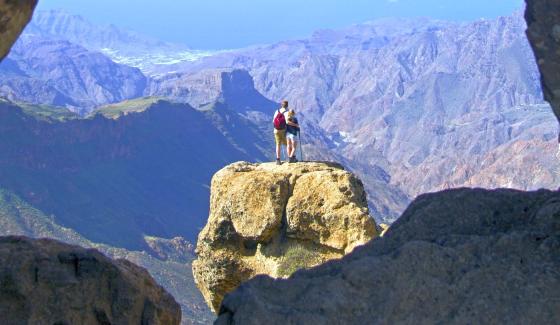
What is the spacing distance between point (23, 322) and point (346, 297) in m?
4.89

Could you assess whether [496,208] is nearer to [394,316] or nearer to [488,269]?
[488,269]

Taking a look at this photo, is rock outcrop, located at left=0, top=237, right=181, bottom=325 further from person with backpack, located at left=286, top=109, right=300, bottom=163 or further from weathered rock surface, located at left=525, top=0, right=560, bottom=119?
person with backpack, located at left=286, top=109, right=300, bottom=163

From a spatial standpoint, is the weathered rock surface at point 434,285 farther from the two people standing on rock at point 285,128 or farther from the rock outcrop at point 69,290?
the two people standing on rock at point 285,128

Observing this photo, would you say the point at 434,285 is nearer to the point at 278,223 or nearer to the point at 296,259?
the point at 296,259

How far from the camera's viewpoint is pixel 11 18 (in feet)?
42.5

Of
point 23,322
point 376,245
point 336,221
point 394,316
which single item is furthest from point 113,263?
point 336,221

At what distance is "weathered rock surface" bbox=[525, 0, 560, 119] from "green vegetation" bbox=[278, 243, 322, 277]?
39.5 ft

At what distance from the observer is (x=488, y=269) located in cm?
1080

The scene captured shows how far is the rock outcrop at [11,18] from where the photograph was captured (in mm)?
12719

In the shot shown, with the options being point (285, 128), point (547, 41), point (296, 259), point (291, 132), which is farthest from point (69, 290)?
point (285, 128)

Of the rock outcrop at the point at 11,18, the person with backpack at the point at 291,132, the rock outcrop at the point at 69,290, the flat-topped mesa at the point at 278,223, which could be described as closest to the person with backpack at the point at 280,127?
the person with backpack at the point at 291,132

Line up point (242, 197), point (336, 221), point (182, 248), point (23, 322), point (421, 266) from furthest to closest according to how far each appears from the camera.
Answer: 1. point (182, 248)
2. point (242, 197)
3. point (336, 221)
4. point (23, 322)
5. point (421, 266)

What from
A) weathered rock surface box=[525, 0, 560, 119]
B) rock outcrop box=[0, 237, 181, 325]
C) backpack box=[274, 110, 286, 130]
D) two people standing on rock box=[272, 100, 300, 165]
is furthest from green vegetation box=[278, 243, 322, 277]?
weathered rock surface box=[525, 0, 560, 119]

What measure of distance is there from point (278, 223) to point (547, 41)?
13.5 m
